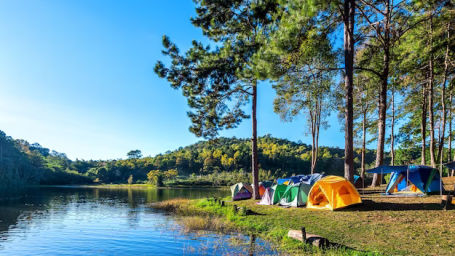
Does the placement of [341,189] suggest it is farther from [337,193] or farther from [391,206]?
[391,206]

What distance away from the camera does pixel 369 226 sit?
10375 millimetres

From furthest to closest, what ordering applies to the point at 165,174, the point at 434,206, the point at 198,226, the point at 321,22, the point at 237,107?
the point at 165,174 → the point at 237,107 → the point at 321,22 → the point at 198,226 → the point at 434,206

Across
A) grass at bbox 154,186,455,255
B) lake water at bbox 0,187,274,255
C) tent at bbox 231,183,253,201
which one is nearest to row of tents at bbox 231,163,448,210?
grass at bbox 154,186,455,255

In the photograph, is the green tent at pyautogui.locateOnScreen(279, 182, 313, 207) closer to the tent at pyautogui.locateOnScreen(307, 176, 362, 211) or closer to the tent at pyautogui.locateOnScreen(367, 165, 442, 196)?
the tent at pyautogui.locateOnScreen(307, 176, 362, 211)

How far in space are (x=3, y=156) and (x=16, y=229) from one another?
7340 cm

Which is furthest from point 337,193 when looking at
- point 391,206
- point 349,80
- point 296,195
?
point 349,80

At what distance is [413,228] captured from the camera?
9.61 m

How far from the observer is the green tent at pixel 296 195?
52.5 ft

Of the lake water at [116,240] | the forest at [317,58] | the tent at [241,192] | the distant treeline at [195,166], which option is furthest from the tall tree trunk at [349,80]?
the distant treeline at [195,166]

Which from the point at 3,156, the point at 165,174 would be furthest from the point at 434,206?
the point at 165,174

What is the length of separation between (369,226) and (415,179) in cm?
822

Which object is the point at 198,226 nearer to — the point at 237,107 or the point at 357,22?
the point at 237,107

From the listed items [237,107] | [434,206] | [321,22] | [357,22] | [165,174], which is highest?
[357,22]

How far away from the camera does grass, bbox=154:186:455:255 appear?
8055 millimetres
